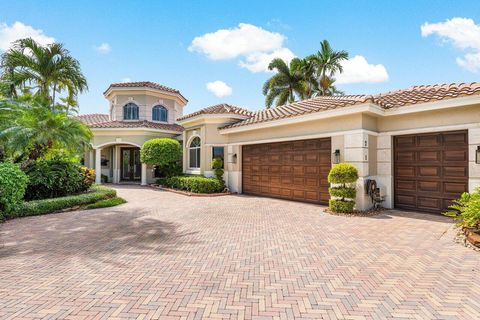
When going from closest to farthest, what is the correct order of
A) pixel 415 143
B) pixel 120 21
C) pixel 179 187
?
pixel 415 143 < pixel 120 21 < pixel 179 187

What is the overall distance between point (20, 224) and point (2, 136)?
4086 mm

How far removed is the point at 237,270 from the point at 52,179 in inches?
400

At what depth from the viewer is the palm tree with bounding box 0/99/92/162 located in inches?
391

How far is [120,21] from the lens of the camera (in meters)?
11.0

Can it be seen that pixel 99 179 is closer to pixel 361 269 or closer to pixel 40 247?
pixel 40 247

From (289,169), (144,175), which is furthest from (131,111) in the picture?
(289,169)

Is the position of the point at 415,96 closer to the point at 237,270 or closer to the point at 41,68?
the point at 237,270

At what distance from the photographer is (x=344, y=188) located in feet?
31.0

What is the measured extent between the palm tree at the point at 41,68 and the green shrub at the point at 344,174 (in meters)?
13.4

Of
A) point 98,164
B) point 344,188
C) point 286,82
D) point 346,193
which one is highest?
point 286,82

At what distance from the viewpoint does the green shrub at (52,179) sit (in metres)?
10.7

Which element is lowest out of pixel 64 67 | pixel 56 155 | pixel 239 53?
pixel 56 155

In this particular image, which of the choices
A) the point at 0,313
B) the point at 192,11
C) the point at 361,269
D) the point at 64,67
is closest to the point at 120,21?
the point at 192,11

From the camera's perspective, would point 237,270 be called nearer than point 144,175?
Yes
